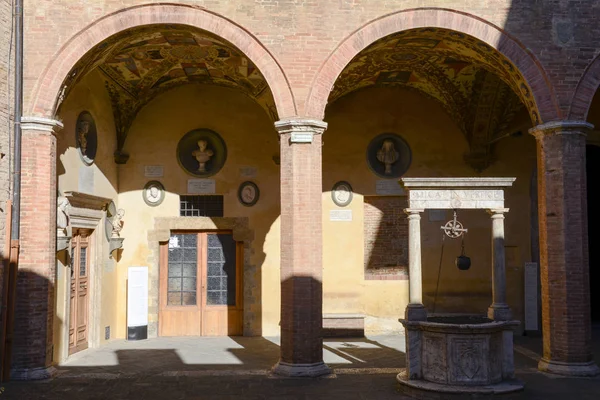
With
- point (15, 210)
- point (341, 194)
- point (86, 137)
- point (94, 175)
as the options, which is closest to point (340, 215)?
point (341, 194)

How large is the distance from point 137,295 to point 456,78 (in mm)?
7494

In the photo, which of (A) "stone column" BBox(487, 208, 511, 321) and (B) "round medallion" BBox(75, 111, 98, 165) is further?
(B) "round medallion" BBox(75, 111, 98, 165)

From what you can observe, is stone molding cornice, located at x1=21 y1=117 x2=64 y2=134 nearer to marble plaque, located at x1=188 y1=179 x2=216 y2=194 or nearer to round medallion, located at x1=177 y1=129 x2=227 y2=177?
round medallion, located at x1=177 y1=129 x2=227 y2=177

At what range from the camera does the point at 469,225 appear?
1264 cm

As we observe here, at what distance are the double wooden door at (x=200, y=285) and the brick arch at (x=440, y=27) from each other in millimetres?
4697

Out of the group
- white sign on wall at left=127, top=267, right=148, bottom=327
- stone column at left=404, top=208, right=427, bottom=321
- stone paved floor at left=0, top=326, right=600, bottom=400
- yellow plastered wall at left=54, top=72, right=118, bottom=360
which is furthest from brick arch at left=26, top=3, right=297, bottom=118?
white sign on wall at left=127, top=267, right=148, bottom=327

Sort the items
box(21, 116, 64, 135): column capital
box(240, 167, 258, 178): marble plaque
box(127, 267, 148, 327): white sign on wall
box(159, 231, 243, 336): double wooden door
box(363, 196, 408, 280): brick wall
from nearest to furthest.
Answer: box(21, 116, 64, 135): column capital
box(127, 267, 148, 327): white sign on wall
box(159, 231, 243, 336): double wooden door
box(240, 167, 258, 178): marble plaque
box(363, 196, 408, 280): brick wall

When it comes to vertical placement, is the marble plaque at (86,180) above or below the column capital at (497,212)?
above

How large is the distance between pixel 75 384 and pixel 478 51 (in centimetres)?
780

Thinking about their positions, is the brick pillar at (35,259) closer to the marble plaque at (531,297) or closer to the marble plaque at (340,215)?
the marble plaque at (340,215)

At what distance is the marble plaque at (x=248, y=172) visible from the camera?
12.5 m

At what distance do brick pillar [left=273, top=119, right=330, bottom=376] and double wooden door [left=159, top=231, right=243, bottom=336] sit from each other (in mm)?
3804

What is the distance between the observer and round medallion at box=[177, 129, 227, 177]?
40.9 feet

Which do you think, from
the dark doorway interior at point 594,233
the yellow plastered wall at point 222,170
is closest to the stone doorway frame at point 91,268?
the yellow plastered wall at point 222,170
